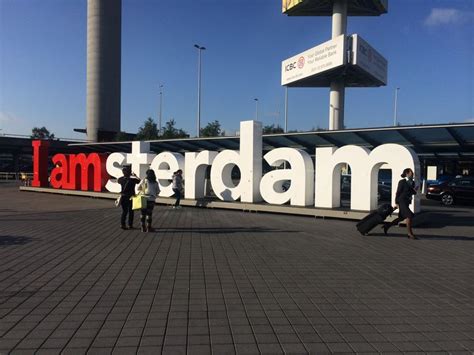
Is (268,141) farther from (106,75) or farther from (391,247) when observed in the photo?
(106,75)

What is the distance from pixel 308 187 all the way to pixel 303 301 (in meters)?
9.63

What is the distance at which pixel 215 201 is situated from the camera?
55.3 feet

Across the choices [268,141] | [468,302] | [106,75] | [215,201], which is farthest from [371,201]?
[106,75]

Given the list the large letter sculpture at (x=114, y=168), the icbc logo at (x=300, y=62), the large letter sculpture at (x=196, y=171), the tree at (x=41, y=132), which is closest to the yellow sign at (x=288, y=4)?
the icbc logo at (x=300, y=62)

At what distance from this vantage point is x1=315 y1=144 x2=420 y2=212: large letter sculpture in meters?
12.5

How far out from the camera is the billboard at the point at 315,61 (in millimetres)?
35312

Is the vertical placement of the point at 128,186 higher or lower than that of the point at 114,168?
lower

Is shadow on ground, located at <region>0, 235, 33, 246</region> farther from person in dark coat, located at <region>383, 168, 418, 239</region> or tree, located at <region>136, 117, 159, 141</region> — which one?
tree, located at <region>136, 117, 159, 141</region>

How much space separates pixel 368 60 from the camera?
3797 centimetres

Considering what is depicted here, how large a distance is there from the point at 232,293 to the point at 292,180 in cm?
959

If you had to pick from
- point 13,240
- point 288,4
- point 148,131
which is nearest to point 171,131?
point 148,131

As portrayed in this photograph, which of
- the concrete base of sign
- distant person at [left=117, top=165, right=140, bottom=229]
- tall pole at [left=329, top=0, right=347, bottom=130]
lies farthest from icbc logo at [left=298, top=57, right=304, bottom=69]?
distant person at [left=117, top=165, right=140, bottom=229]

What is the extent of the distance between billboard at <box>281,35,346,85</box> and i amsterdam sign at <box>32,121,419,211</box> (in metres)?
21.7

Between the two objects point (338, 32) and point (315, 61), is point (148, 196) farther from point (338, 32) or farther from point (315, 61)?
point (315, 61)
